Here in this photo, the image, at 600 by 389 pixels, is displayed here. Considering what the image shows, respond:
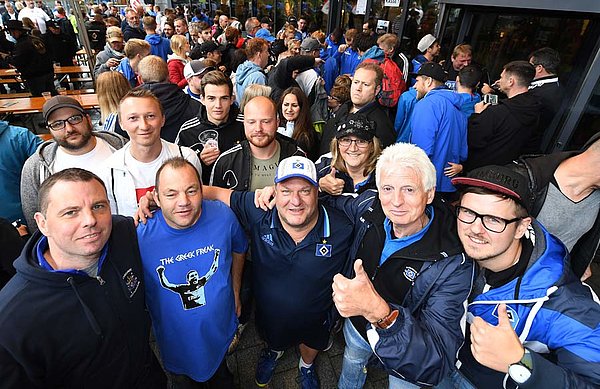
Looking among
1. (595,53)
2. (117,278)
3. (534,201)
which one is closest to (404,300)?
(534,201)

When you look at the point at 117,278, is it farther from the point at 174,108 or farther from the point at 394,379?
the point at 174,108

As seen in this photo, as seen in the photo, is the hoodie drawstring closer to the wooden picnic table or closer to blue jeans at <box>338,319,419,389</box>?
blue jeans at <box>338,319,419,389</box>

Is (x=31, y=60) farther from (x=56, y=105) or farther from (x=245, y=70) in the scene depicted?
(x=56, y=105)

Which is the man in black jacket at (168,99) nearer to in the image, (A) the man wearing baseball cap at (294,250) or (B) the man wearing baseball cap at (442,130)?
(A) the man wearing baseball cap at (294,250)

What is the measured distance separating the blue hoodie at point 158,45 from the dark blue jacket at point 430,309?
7.21 metres

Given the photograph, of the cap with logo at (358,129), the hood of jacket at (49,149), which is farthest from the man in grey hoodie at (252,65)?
the cap with logo at (358,129)

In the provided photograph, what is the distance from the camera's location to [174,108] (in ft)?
12.2

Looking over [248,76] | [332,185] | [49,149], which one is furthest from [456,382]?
[248,76]

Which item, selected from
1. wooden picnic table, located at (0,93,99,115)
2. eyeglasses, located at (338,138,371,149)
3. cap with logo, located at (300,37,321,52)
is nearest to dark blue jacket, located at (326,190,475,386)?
eyeglasses, located at (338,138,371,149)

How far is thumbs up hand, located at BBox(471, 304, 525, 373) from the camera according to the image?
1334 mm

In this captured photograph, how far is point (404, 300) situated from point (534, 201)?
1302 mm

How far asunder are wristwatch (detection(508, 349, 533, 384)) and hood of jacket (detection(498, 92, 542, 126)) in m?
3.10

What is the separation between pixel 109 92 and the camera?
12.0 feet

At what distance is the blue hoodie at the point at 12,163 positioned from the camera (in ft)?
9.34
